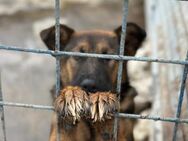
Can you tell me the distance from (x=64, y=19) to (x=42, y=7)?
43cm

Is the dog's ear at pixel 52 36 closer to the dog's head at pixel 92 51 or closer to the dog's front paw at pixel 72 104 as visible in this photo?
the dog's head at pixel 92 51

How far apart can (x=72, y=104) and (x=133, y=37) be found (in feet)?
5.29

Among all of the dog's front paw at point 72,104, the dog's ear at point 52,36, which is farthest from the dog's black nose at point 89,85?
the dog's front paw at point 72,104

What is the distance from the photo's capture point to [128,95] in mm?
3777

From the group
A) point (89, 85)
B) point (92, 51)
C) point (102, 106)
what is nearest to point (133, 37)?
point (92, 51)

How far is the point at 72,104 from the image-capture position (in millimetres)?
2402

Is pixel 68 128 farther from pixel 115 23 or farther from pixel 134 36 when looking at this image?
pixel 115 23

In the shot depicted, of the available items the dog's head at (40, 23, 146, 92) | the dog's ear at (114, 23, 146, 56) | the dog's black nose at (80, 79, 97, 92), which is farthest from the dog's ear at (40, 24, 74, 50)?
the dog's black nose at (80, 79, 97, 92)

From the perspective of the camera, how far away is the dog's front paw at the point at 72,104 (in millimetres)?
2391

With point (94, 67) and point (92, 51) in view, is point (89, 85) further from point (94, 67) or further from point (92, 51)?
point (92, 51)

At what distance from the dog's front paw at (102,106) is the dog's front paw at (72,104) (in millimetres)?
42

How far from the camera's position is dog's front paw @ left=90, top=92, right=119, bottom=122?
2.37 m

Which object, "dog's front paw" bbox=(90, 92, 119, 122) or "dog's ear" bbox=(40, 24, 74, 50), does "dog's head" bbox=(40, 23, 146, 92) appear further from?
"dog's front paw" bbox=(90, 92, 119, 122)

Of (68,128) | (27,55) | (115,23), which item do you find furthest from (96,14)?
(68,128)
